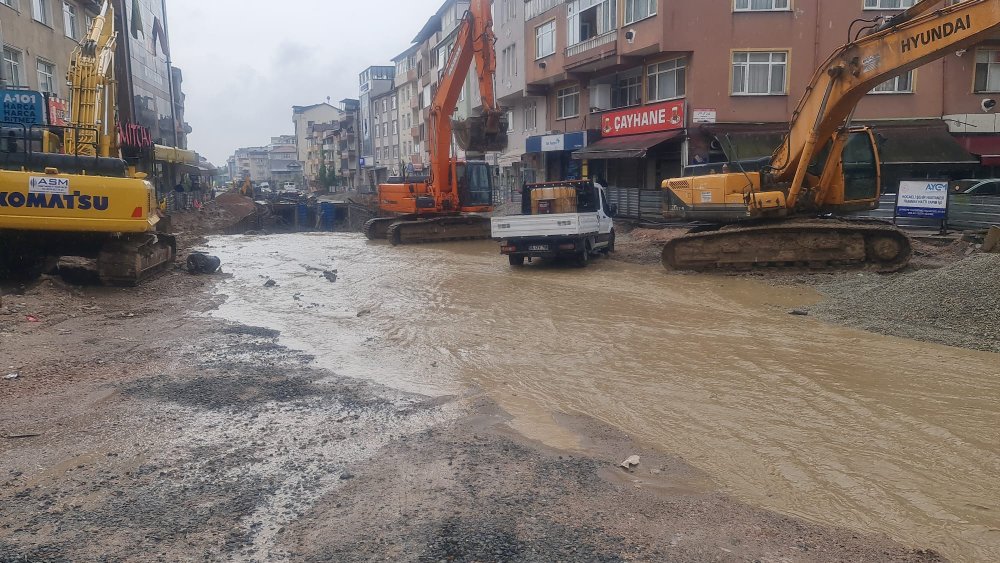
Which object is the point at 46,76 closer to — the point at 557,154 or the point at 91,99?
the point at 91,99

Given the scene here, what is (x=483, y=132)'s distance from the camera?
71.2 ft

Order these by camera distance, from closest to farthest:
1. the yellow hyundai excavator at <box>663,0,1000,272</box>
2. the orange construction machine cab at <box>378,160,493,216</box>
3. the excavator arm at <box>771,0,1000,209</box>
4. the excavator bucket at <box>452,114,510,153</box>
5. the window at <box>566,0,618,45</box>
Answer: the excavator arm at <box>771,0,1000,209</box>, the yellow hyundai excavator at <box>663,0,1000,272</box>, the excavator bucket at <box>452,114,510,153</box>, the orange construction machine cab at <box>378,160,493,216</box>, the window at <box>566,0,618,45</box>

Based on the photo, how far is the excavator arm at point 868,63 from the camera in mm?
11039

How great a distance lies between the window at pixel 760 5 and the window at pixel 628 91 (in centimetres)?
453

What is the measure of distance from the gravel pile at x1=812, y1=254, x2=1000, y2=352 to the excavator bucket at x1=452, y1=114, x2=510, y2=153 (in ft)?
40.8

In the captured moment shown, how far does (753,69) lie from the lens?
83.1 ft

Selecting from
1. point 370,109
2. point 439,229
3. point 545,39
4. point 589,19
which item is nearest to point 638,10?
point 589,19

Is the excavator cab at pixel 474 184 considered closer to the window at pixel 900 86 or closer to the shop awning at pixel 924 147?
the shop awning at pixel 924 147

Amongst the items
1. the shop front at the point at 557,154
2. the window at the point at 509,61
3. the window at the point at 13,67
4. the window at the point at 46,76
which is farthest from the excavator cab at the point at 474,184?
the window at the point at 46,76

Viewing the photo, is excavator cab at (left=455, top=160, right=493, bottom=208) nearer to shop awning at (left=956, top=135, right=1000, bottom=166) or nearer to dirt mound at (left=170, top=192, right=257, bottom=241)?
dirt mound at (left=170, top=192, right=257, bottom=241)

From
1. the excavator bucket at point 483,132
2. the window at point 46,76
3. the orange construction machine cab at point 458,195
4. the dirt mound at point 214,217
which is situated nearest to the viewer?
the excavator bucket at point 483,132

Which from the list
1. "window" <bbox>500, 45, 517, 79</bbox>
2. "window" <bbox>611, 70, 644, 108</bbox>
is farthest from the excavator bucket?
"window" <bbox>500, 45, 517, 79</bbox>

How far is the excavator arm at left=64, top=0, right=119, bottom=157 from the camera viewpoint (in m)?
14.4

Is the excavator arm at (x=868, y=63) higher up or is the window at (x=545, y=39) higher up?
the window at (x=545, y=39)
